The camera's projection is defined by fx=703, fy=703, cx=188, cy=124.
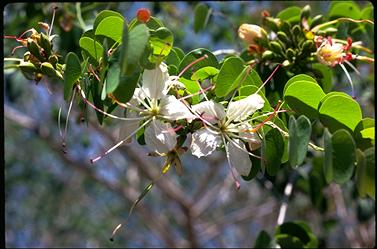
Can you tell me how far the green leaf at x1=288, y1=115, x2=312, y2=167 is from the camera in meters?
0.81

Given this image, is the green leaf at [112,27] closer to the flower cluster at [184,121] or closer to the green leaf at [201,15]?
the flower cluster at [184,121]

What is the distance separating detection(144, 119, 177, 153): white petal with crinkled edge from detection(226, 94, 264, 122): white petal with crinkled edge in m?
0.08

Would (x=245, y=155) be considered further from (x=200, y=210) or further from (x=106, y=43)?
(x=200, y=210)

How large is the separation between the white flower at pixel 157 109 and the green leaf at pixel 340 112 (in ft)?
0.55

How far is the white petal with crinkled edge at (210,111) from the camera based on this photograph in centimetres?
90

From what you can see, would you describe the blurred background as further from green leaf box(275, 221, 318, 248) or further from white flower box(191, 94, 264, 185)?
white flower box(191, 94, 264, 185)

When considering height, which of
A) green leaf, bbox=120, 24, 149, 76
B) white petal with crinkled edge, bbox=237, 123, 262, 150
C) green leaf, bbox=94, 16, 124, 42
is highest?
green leaf, bbox=120, 24, 149, 76

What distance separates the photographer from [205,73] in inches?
38.3

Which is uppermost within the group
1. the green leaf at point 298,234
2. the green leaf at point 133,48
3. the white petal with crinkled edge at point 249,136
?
the green leaf at point 133,48

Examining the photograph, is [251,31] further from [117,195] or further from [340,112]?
[117,195]

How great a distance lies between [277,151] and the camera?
0.91 metres

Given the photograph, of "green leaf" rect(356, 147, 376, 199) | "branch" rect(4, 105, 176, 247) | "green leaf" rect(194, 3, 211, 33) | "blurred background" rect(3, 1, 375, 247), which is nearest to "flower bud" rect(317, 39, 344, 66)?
"green leaf" rect(356, 147, 376, 199)

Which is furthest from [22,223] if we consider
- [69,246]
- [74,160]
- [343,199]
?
[343,199]

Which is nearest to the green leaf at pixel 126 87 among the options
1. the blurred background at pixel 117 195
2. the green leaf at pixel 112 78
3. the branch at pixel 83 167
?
the green leaf at pixel 112 78
